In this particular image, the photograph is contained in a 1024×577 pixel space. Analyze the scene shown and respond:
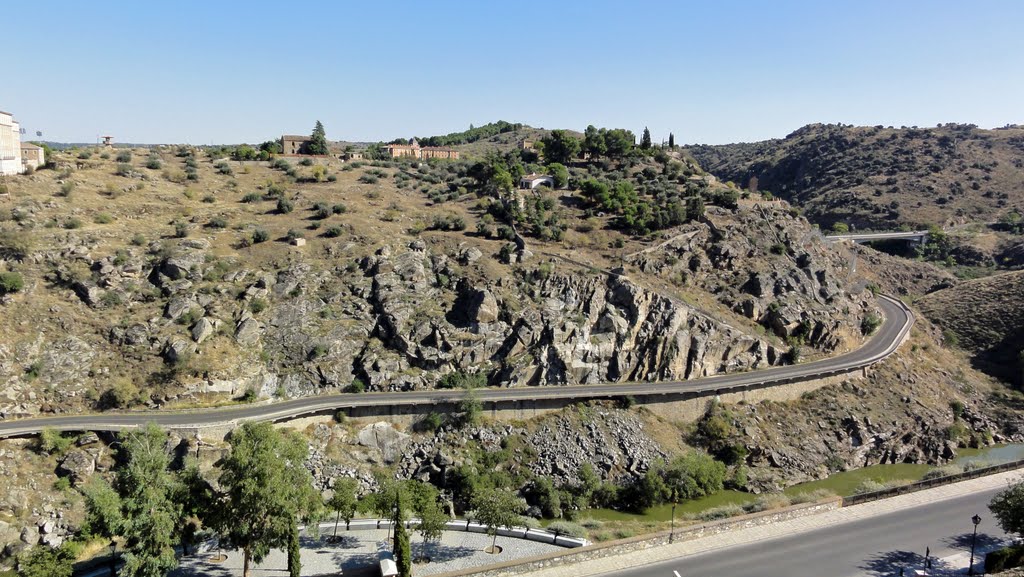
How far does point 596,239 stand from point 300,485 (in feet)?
144

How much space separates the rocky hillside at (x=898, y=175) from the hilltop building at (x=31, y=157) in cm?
9390

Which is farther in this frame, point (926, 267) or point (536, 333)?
point (926, 267)

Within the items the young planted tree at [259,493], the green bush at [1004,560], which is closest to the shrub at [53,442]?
the young planted tree at [259,493]

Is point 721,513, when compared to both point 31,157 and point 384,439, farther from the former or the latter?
point 31,157

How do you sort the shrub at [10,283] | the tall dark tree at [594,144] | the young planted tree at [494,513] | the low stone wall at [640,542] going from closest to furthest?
1. the low stone wall at [640,542]
2. the young planted tree at [494,513]
3. the shrub at [10,283]
4. the tall dark tree at [594,144]

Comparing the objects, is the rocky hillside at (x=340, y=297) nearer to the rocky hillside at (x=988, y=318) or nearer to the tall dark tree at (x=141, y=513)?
the rocky hillside at (x=988, y=318)

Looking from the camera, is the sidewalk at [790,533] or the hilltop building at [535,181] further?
the hilltop building at [535,181]

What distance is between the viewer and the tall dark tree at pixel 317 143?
84.4 metres

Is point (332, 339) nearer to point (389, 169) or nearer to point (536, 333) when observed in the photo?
point (536, 333)

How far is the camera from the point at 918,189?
354 ft

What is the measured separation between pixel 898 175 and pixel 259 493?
130m

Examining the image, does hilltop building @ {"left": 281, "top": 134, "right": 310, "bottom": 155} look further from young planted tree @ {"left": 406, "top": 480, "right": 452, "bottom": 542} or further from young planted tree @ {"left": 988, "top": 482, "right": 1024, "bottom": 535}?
young planted tree @ {"left": 988, "top": 482, "right": 1024, "bottom": 535}

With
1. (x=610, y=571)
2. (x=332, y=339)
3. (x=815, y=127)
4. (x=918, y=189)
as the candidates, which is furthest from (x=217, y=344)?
(x=815, y=127)

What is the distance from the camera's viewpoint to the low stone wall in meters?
22.5
